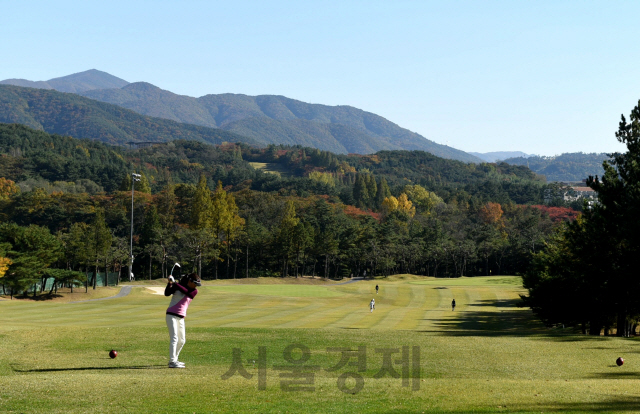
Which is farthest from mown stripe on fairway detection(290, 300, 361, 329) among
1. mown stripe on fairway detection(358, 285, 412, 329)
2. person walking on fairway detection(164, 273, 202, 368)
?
person walking on fairway detection(164, 273, 202, 368)

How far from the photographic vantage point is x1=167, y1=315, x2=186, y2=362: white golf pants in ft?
55.5

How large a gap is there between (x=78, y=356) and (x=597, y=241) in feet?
96.4

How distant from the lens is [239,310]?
53.4m

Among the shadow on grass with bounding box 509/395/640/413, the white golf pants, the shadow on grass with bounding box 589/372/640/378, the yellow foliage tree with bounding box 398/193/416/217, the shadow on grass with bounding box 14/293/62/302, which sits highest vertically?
the yellow foliage tree with bounding box 398/193/416/217

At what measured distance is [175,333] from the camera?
55.8 ft

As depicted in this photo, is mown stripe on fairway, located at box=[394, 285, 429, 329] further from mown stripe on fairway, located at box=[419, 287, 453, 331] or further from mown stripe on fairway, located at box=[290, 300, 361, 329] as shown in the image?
mown stripe on fairway, located at box=[290, 300, 361, 329]

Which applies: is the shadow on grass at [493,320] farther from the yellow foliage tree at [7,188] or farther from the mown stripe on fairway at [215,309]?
the yellow foliage tree at [7,188]

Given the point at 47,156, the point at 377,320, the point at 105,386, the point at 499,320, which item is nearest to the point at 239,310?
the point at 377,320

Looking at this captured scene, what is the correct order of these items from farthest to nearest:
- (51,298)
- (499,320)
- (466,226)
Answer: (466,226), (51,298), (499,320)

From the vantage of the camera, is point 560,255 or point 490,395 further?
point 560,255

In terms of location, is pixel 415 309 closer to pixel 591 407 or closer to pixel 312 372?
pixel 312 372

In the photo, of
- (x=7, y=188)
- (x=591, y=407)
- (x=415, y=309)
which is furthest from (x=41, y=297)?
(x=7, y=188)

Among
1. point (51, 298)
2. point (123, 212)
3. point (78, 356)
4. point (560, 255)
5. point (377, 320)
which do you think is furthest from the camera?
point (123, 212)

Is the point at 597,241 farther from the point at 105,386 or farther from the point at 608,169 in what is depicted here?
the point at 105,386
